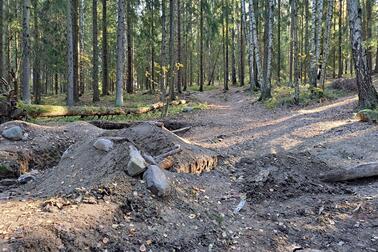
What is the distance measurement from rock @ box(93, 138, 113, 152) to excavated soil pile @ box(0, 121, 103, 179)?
213cm

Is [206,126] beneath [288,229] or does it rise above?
above

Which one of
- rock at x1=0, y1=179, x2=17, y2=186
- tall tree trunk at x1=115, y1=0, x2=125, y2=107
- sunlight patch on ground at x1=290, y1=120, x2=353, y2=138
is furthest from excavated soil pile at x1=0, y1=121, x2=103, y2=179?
tall tree trunk at x1=115, y1=0, x2=125, y2=107

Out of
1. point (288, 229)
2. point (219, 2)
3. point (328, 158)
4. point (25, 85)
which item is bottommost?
point (288, 229)

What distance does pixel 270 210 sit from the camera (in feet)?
18.6

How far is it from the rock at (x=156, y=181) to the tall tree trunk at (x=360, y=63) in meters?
8.08

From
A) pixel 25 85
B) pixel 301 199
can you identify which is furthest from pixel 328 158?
pixel 25 85

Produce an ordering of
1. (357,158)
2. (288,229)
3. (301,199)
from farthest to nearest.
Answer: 1. (357,158)
2. (301,199)
3. (288,229)

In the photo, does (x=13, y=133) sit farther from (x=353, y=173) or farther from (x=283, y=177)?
(x=353, y=173)

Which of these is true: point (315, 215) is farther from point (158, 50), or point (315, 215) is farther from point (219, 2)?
point (158, 50)

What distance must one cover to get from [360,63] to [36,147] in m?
9.20

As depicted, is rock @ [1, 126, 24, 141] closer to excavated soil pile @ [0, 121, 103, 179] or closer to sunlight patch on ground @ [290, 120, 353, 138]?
excavated soil pile @ [0, 121, 103, 179]

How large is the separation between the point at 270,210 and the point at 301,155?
2.52 m

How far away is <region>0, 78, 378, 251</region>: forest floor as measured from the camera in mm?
4195

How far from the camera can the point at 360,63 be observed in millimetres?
11234
